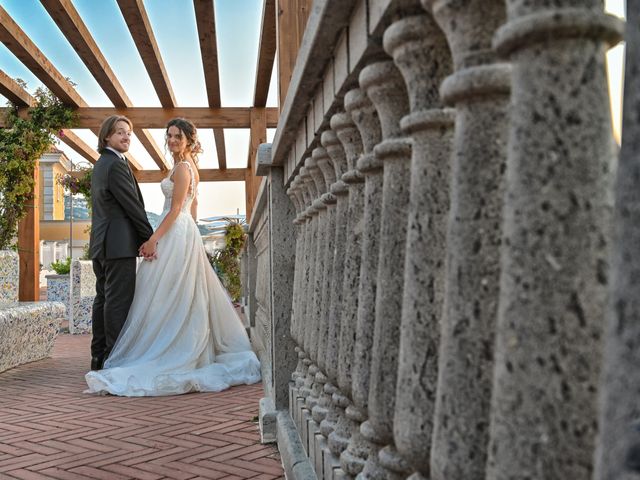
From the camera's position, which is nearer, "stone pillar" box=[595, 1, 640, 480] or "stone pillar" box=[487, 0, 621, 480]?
"stone pillar" box=[595, 1, 640, 480]

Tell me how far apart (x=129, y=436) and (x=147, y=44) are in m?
5.33

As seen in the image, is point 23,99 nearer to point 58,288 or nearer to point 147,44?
point 147,44

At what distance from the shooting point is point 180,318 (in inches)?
200

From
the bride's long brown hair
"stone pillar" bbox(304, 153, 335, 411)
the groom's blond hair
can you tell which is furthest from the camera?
the bride's long brown hair

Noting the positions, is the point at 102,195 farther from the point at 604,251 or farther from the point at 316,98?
the point at 604,251

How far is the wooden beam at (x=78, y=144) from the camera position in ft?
33.2

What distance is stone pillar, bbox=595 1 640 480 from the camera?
0.37m

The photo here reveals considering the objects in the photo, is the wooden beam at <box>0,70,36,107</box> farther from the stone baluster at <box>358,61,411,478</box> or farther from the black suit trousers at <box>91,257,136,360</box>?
the stone baluster at <box>358,61,411,478</box>

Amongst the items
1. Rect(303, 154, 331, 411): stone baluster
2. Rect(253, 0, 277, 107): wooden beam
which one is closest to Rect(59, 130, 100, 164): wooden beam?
Rect(253, 0, 277, 107): wooden beam

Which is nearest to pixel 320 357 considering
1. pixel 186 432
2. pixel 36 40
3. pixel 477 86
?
pixel 477 86

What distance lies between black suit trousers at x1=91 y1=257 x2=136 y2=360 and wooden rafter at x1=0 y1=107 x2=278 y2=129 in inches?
189

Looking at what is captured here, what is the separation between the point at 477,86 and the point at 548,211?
7.5 inches

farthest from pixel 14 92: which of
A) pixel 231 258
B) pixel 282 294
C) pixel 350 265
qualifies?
pixel 350 265

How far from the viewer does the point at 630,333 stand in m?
0.38
